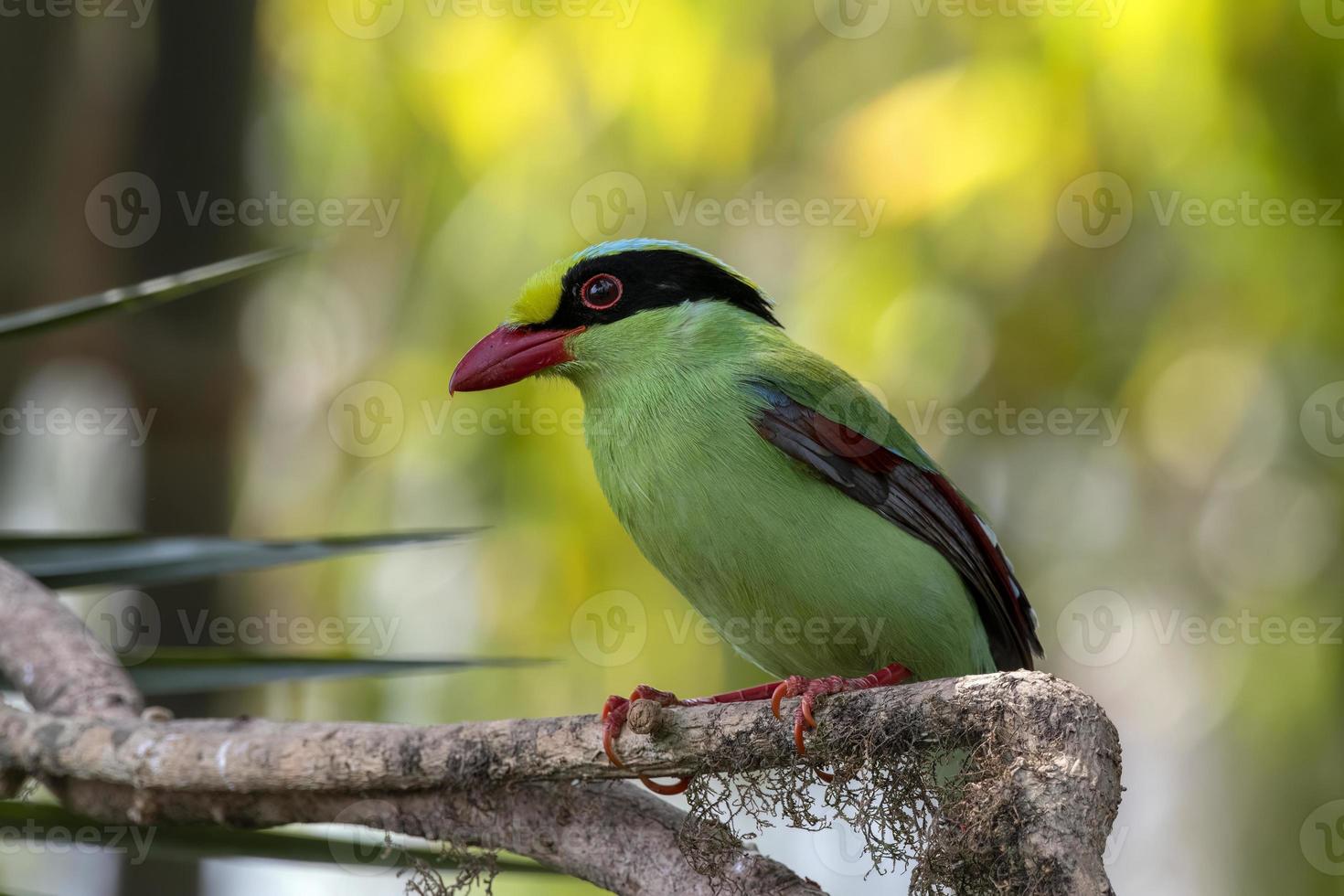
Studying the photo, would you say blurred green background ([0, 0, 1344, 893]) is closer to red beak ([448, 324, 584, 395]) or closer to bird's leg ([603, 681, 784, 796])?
red beak ([448, 324, 584, 395])

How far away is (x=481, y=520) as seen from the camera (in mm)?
8930

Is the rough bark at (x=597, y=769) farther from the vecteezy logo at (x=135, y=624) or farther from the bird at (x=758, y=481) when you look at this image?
the vecteezy logo at (x=135, y=624)

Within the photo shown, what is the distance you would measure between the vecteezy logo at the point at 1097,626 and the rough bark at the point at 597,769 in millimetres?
6336

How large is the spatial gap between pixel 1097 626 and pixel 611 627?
10.5 ft

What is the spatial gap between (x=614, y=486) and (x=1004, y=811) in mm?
1455

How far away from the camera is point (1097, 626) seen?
8.48 m

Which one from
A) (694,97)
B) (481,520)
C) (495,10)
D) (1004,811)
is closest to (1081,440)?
(694,97)

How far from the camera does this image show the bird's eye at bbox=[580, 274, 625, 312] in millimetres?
3422

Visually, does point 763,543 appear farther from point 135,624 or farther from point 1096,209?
point 1096,209

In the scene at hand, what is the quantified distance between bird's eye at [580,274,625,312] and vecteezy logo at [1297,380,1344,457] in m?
5.69
